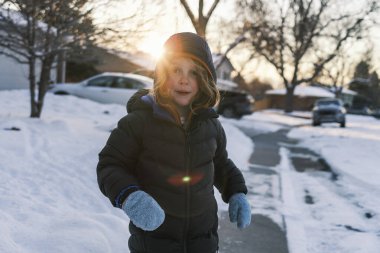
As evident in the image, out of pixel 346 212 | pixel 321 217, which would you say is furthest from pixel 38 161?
pixel 346 212

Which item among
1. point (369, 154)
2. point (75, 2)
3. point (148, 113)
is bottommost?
point (369, 154)

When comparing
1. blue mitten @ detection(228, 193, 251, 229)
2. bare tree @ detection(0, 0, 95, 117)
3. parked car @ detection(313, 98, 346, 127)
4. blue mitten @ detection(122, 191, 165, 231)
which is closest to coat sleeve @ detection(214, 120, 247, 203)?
blue mitten @ detection(228, 193, 251, 229)

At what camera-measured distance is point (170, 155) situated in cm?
198

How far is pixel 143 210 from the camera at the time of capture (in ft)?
5.73

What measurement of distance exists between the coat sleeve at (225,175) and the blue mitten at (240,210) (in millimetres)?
45

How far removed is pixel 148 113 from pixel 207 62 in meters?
0.39

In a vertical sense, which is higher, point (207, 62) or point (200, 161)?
point (207, 62)

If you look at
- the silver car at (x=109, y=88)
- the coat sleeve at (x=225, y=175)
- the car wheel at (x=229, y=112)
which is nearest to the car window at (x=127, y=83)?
the silver car at (x=109, y=88)

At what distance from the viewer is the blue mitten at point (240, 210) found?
2158mm

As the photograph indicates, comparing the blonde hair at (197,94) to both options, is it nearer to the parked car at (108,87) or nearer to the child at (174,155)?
the child at (174,155)

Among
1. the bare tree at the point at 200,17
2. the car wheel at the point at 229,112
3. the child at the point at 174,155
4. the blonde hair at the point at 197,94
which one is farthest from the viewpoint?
the car wheel at the point at 229,112

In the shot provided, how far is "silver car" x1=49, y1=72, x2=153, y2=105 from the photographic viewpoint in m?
14.7

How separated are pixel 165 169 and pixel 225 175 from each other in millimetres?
452

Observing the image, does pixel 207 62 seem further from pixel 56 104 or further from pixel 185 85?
pixel 56 104
